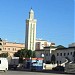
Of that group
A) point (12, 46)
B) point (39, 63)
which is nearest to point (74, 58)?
point (39, 63)

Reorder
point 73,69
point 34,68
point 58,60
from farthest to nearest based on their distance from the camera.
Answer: point 58,60 < point 34,68 < point 73,69

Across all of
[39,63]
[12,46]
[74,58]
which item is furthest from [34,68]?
[12,46]

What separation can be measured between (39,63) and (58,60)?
60.0m

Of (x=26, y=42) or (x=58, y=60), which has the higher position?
(x=26, y=42)

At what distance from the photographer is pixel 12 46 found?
187250 millimetres

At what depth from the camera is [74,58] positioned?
117 metres

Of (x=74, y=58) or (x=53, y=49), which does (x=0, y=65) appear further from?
(x=53, y=49)

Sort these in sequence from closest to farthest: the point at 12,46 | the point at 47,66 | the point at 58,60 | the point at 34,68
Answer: the point at 34,68 < the point at 47,66 < the point at 58,60 < the point at 12,46

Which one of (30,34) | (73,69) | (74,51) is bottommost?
(73,69)

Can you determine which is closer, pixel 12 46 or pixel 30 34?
pixel 12 46

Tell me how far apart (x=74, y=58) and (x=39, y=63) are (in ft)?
151

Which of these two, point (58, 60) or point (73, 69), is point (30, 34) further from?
point (73, 69)

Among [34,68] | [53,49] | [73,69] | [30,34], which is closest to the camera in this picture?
[73,69]

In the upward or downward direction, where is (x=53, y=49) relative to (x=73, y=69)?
upward
